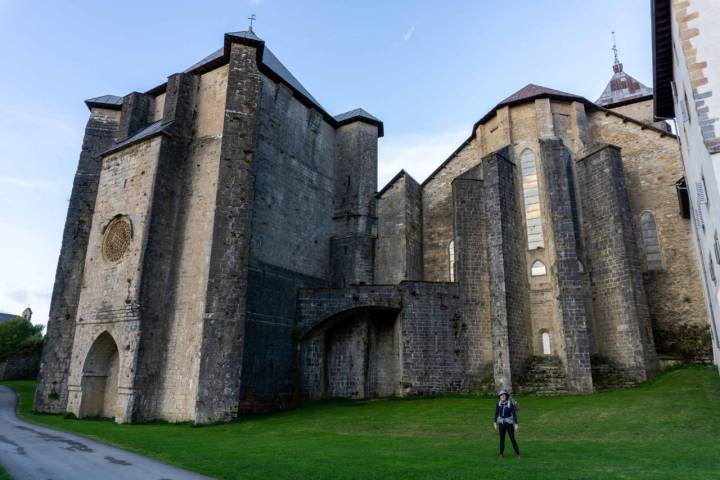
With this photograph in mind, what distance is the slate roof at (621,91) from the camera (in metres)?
32.0

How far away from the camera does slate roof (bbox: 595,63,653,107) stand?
3198 cm

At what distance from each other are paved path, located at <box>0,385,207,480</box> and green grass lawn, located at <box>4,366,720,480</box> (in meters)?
0.51

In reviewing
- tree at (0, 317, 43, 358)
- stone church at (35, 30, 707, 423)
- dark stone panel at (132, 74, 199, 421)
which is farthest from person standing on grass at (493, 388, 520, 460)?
tree at (0, 317, 43, 358)

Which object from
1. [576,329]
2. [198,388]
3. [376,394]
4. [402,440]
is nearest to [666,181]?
[576,329]

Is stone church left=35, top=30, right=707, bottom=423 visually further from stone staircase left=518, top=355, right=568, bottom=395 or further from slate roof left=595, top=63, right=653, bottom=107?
slate roof left=595, top=63, right=653, bottom=107

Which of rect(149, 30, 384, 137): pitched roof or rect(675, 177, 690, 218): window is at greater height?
rect(149, 30, 384, 137): pitched roof

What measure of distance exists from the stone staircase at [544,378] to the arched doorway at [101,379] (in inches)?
597

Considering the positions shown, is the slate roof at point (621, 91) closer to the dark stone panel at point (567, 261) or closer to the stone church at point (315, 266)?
the stone church at point (315, 266)

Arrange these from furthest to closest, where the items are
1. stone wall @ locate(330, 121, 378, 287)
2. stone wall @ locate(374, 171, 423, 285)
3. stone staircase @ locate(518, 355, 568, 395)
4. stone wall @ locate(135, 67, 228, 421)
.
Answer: stone wall @ locate(330, 121, 378, 287), stone wall @ locate(374, 171, 423, 285), stone staircase @ locate(518, 355, 568, 395), stone wall @ locate(135, 67, 228, 421)

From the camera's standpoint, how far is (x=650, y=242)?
21.0 metres

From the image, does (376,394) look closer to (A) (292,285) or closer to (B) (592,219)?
(A) (292,285)

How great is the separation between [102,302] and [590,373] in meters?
18.2

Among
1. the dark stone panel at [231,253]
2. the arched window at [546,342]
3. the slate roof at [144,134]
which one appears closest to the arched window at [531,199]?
the arched window at [546,342]

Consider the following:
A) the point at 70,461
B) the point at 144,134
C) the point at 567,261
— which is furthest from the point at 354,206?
the point at 70,461
